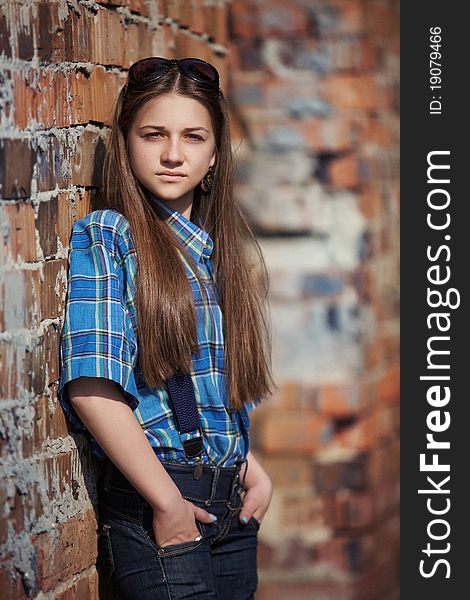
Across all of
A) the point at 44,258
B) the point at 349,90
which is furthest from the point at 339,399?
the point at 44,258

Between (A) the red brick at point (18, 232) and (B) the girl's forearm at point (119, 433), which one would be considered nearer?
(A) the red brick at point (18, 232)

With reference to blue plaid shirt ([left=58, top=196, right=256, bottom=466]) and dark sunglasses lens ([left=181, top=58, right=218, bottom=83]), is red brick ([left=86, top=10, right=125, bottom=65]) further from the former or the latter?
blue plaid shirt ([left=58, top=196, right=256, bottom=466])

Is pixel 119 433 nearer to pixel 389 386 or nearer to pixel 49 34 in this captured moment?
pixel 49 34

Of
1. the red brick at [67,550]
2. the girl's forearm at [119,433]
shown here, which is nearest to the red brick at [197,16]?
the girl's forearm at [119,433]

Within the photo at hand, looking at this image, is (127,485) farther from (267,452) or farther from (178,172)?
(267,452)

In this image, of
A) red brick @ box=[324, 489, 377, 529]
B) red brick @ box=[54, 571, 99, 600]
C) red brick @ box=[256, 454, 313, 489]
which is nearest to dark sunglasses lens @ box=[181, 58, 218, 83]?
red brick @ box=[54, 571, 99, 600]

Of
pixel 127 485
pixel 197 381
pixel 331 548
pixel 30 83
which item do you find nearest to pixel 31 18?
pixel 30 83

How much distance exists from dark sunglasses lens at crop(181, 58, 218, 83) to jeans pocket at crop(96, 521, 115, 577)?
2.67 feet

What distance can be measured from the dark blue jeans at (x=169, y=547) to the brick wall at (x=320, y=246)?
1.19 m

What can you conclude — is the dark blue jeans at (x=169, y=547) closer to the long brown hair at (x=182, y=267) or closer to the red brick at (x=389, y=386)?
the long brown hair at (x=182, y=267)

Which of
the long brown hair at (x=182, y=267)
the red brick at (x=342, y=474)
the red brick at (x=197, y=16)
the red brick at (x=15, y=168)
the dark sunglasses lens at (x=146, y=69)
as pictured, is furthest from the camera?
the red brick at (x=342, y=474)

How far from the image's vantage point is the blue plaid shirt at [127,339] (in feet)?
6.00

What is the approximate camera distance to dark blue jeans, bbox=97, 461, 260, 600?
6.24ft

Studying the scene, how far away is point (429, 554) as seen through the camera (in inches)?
116
